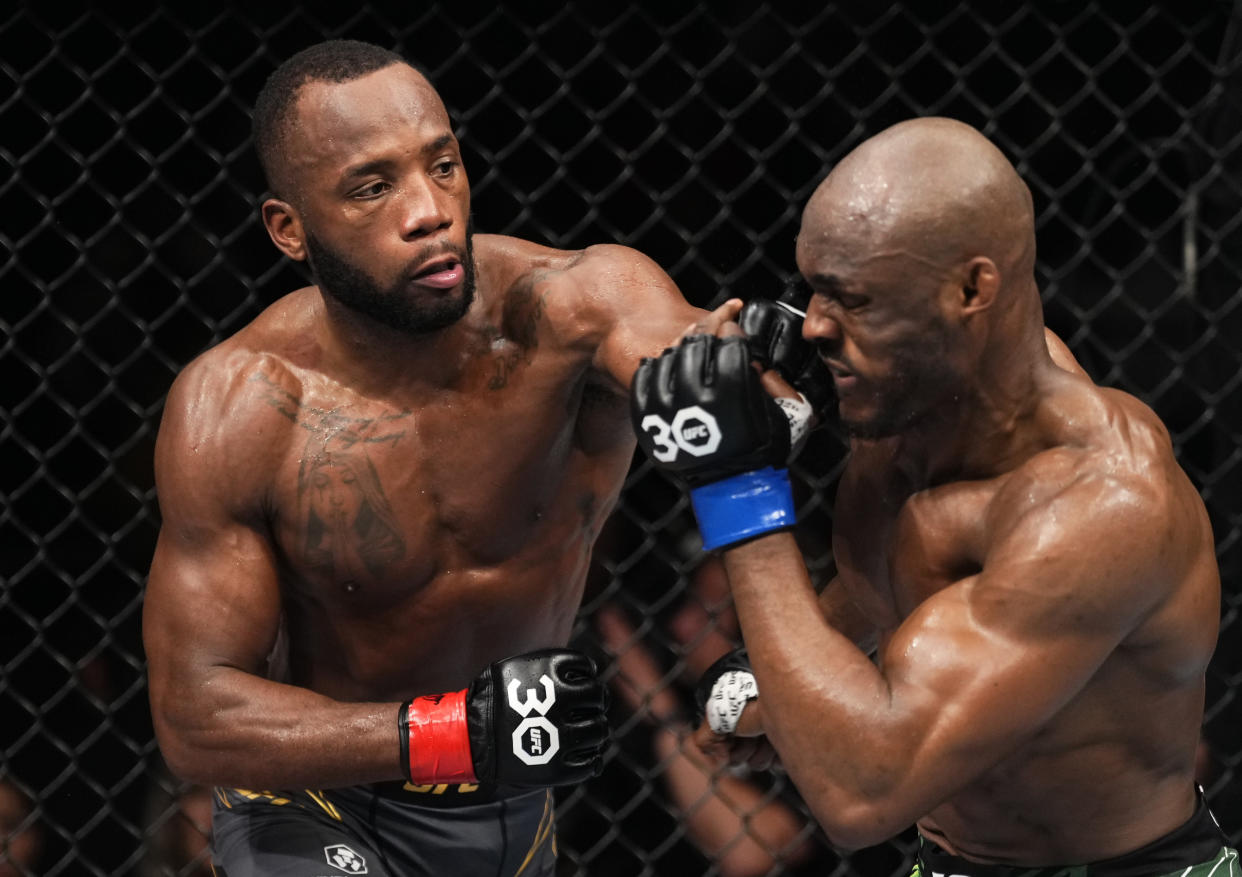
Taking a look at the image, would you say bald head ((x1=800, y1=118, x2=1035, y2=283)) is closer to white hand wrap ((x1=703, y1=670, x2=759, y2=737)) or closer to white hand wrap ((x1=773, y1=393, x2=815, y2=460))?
white hand wrap ((x1=773, y1=393, x2=815, y2=460))

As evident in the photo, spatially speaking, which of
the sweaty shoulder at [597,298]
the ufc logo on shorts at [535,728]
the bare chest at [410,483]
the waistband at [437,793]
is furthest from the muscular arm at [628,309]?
the waistband at [437,793]

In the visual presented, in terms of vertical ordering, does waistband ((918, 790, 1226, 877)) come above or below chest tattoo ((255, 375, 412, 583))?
below

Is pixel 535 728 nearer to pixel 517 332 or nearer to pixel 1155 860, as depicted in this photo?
pixel 517 332

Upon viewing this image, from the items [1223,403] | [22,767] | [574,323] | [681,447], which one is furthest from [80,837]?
[1223,403]

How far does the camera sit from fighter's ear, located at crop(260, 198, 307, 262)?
1.72 metres

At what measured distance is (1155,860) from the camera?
1353 millimetres

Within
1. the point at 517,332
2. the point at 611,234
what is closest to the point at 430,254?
the point at 517,332

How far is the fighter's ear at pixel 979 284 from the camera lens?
4.03 ft

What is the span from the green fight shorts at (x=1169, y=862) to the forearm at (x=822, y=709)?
0.73 ft

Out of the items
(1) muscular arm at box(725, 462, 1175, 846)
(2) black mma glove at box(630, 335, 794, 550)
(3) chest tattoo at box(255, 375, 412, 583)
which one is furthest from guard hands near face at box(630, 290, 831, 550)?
(3) chest tattoo at box(255, 375, 412, 583)

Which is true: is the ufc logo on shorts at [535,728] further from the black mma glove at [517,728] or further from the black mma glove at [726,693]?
the black mma glove at [726,693]

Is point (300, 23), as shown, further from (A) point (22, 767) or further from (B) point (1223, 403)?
(B) point (1223, 403)

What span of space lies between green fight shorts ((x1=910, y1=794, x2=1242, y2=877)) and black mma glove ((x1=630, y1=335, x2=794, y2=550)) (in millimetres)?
393

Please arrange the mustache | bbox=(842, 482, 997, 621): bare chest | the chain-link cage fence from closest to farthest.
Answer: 1. bbox=(842, 482, 997, 621): bare chest
2. the mustache
3. the chain-link cage fence
